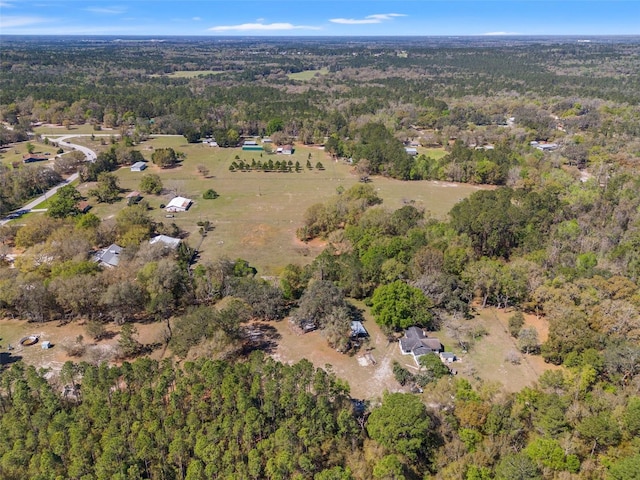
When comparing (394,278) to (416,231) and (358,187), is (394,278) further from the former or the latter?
(358,187)

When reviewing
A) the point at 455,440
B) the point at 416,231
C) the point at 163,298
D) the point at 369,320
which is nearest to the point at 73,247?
the point at 163,298

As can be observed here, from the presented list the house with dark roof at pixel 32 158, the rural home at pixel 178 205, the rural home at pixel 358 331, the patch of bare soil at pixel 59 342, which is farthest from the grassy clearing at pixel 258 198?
the patch of bare soil at pixel 59 342

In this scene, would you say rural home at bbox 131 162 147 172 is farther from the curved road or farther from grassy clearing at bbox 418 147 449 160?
grassy clearing at bbox 418 147 449 160

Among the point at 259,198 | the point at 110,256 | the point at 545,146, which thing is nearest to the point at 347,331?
the point at 110,256

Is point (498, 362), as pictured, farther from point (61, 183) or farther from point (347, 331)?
point (61, 183)

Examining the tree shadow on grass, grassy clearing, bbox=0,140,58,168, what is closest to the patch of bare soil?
the tree shadow on grass

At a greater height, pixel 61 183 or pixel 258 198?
pixel 258 198

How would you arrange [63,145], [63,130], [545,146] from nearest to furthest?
[545,146], [63,145], [63,130]
